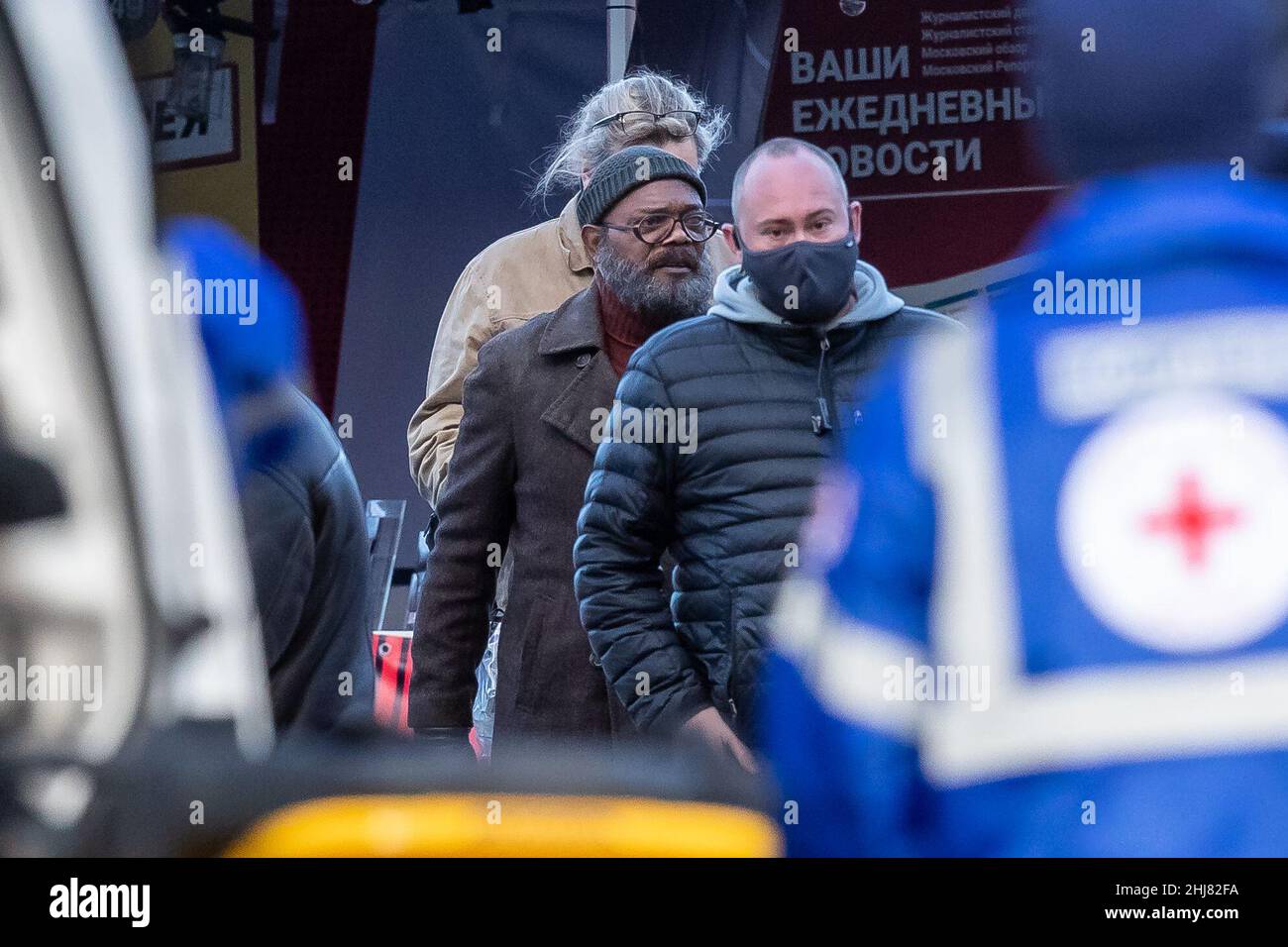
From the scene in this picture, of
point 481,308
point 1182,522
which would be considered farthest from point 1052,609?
point 481,308

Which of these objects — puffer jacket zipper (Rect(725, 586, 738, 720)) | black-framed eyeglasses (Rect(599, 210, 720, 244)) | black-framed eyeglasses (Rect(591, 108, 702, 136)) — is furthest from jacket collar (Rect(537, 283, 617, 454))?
puffer jacket zipper (Rect(725, 586, 738, 720))

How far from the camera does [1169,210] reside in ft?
5.53

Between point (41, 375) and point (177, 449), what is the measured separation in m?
0.26

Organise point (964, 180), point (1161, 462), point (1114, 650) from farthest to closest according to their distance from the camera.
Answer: point (964, 180)
point (1161, 462)
point (1114, 650)

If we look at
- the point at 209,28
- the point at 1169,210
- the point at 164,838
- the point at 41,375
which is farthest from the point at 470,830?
the point at 1169,210

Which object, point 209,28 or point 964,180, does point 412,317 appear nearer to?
point 209,28

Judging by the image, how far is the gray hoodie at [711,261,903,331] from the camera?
2.72 m

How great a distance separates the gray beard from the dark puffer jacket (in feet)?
0.50

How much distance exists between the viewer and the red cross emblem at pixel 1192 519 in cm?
201

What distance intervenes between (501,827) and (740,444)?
77 centimetres

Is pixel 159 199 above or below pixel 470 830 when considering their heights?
above

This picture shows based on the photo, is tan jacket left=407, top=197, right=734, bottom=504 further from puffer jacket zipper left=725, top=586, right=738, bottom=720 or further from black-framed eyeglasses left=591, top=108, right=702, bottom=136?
puffer jacket zipper left=725, top=586, right=738, bottom=720

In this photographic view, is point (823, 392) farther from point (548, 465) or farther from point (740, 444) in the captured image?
point (548, 465)

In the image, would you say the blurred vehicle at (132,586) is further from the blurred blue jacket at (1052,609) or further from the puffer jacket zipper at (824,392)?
the blurred blue jacket at (1052,609)
